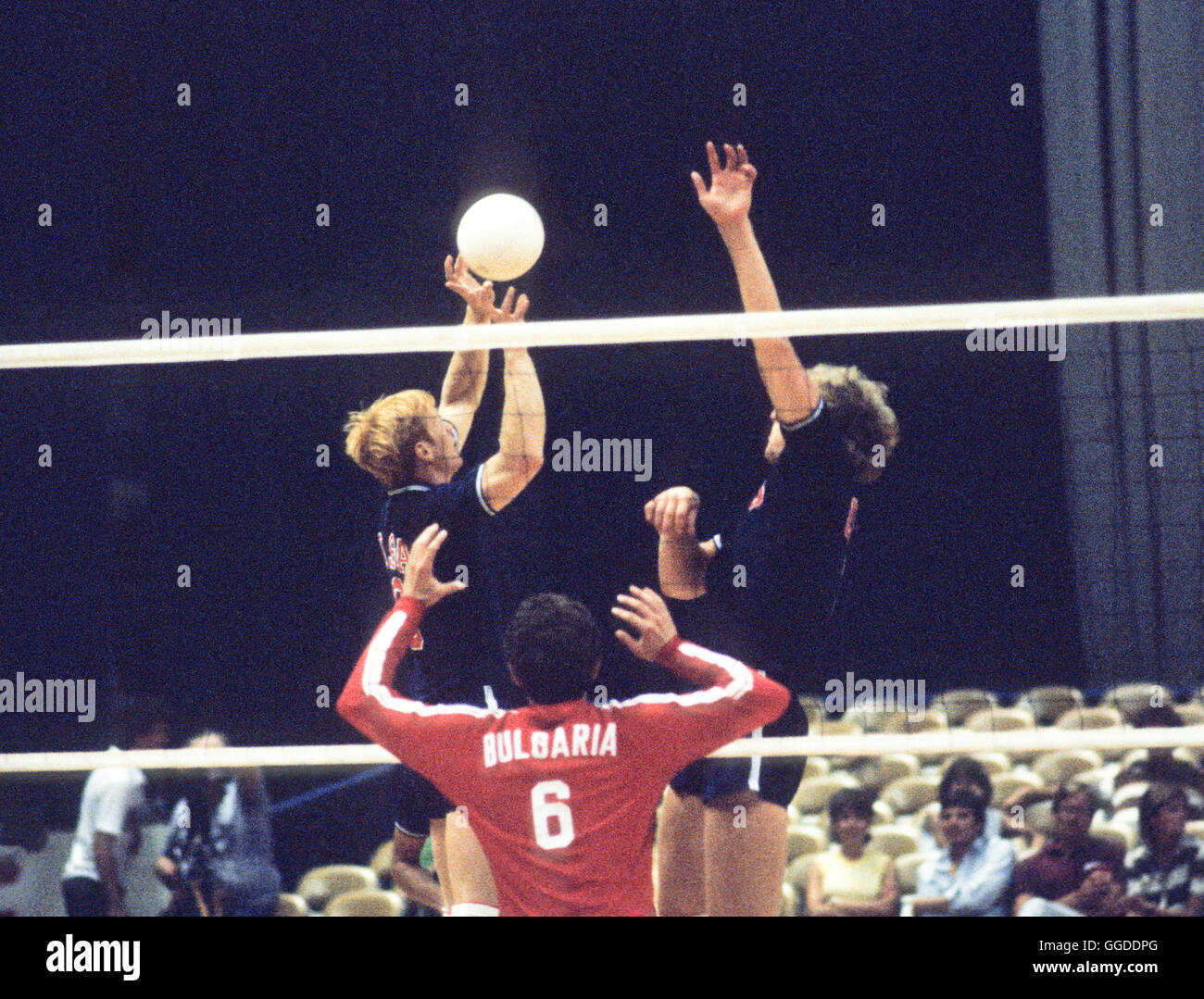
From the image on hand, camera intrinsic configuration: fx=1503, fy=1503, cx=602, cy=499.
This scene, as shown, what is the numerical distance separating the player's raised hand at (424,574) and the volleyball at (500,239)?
1.38 m

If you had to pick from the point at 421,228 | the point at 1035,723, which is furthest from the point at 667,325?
the point at 421,228

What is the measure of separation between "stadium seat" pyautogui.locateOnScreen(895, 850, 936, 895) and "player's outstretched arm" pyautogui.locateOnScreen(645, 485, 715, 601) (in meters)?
2.29

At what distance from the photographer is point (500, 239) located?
4.37 metres

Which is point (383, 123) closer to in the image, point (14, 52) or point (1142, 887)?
point (14, 52)

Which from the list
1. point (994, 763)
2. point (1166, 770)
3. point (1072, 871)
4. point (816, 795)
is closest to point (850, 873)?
point (1072, 871)

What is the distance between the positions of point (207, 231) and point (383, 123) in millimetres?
A: 1099

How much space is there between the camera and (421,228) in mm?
7996

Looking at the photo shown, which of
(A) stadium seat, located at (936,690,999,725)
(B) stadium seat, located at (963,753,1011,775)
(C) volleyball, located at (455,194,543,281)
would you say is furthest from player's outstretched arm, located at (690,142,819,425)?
(A) stadium seat, located at (936,690,999,725)

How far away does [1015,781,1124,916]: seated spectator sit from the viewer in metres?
4.46

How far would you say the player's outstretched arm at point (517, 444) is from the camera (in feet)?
11.7

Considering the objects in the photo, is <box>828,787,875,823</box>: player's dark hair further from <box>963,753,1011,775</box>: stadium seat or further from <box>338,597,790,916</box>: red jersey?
<box>338,597,790,916</box>: red jersey

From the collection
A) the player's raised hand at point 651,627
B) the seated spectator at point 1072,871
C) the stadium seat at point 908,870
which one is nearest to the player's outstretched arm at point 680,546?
the player's raised hand at point 651,627

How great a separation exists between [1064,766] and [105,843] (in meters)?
4.02

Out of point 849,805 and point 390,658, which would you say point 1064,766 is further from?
point 390,658
